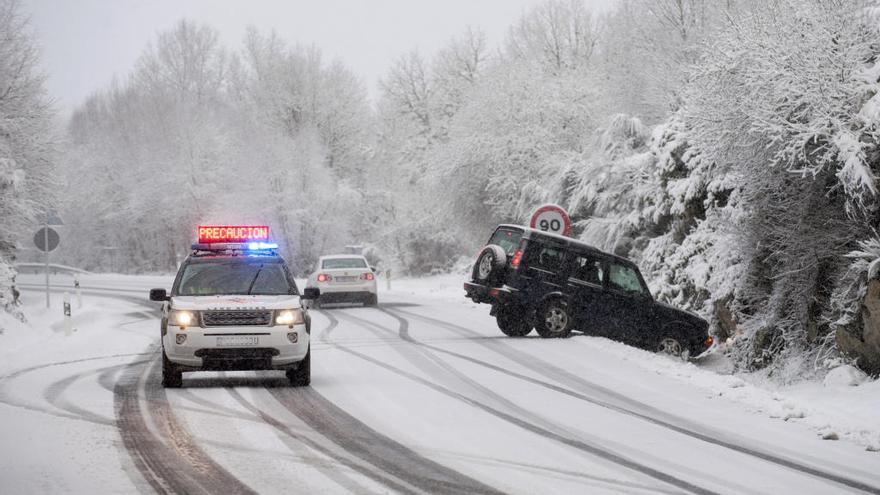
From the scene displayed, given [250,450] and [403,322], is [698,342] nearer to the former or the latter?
[403,322]

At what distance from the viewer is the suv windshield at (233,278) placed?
13.6 m

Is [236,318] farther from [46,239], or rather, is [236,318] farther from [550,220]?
[46,239]

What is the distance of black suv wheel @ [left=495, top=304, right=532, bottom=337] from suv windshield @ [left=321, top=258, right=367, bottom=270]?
33.6 ft

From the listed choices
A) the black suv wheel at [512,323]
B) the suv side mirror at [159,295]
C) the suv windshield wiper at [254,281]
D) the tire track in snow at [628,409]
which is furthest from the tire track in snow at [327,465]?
the black suv wheel at [512,323]

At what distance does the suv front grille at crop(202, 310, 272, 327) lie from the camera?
12742mm

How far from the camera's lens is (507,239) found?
1989cm

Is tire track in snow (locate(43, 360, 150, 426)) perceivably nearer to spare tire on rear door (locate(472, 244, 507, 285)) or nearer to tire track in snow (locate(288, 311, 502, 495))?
tire track in snow (locate(288, 311, 502, 495))

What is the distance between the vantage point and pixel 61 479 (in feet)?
25.0

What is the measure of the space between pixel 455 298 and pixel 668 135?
10.7m

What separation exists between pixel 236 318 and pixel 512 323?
8.14 meters

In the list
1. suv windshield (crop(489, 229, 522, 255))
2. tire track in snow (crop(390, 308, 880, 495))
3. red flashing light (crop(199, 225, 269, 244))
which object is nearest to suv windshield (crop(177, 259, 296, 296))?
red flashing light (crop(199, 225, 269, 244))

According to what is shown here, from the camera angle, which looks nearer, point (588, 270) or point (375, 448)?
point (375, 448)

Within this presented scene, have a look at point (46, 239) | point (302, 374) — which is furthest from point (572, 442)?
point (46, 239)

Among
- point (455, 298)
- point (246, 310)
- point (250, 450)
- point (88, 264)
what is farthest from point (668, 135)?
point (88, 264)
